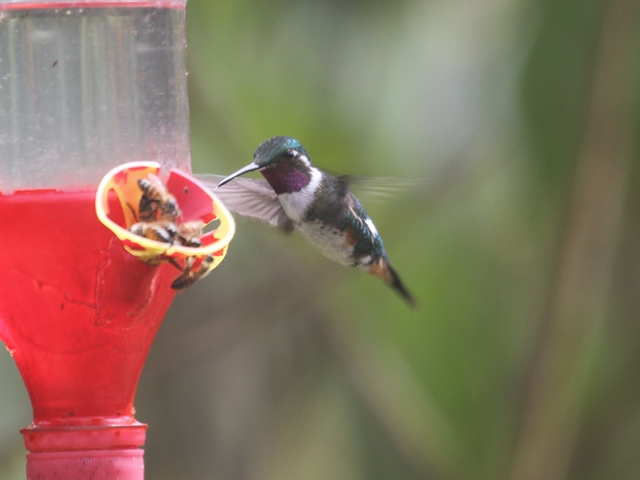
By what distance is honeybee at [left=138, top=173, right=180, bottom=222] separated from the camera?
2.29 m

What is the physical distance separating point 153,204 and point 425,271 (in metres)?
3.37

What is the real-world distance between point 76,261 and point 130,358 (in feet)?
0.82

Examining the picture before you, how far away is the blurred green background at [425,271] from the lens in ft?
17.1

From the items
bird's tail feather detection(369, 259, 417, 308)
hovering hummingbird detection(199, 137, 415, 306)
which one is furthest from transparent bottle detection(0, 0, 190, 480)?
bird's tail feather detection(369, 259, 417, 308)

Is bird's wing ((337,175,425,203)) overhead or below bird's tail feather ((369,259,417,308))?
overhead

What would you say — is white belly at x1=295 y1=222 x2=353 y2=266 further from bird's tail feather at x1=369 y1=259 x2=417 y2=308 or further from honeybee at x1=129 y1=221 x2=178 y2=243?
honeybee at x1=129 y1=221 x2=178 y2=243

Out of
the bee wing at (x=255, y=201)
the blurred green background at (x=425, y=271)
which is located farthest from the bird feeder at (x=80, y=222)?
the blurred green background at (x=425, y=271)

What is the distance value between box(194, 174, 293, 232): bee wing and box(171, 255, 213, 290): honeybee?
90 cm

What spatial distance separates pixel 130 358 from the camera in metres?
2.44

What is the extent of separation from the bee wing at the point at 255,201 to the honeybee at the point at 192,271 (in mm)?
897

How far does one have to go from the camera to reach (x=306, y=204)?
3.17m

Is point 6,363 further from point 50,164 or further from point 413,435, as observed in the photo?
point 50,164

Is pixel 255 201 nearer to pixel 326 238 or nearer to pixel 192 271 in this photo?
pixel 326 238

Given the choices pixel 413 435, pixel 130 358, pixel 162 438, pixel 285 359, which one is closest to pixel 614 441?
pixel 413 435
